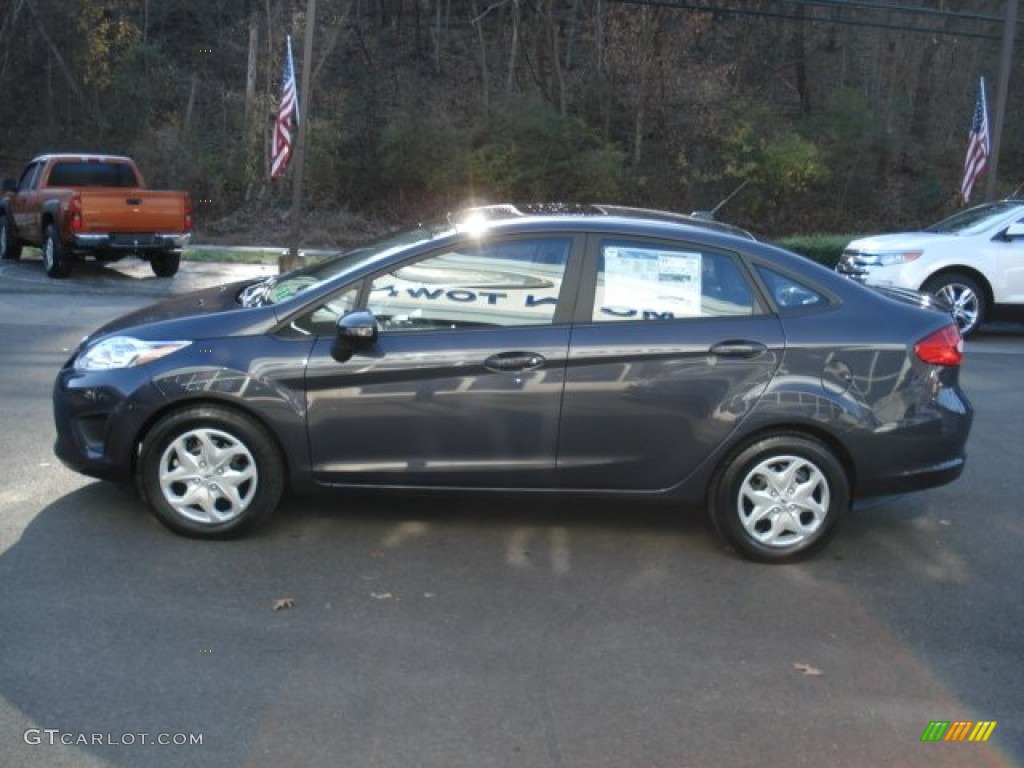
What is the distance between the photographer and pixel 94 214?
16.5 metres

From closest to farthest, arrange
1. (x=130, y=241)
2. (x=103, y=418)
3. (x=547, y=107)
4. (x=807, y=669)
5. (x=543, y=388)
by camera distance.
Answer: (x=807, y=669) < (x=543, y=388) < (x=103, y=418) < (x=130, y=241) < (x=547, y=107)

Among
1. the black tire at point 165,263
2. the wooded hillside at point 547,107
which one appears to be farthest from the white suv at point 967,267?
the wooded hillside at point 547,107

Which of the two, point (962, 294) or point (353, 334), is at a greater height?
point (353, 334)

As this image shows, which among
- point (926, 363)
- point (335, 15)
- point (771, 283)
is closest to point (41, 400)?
point (771, 283)

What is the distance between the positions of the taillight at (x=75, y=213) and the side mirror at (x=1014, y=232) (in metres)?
12.2

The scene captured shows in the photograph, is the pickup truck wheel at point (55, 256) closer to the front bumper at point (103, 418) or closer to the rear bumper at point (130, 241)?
the rear bumper at point (130, 241)

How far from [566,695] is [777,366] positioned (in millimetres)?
2114

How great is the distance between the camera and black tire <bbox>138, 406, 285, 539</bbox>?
551 centimetres

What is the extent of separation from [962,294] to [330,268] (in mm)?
9788

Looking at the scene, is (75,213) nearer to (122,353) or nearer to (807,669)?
(122,353)

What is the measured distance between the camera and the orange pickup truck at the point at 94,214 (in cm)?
1655

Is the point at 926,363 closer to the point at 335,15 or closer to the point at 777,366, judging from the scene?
the point at 777,366

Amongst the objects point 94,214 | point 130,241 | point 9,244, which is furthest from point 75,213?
point 9,244

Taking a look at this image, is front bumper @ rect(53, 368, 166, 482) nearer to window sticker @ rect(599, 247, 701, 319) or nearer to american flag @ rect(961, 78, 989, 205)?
window sticker @ rect(599, 247, 701, 319)
